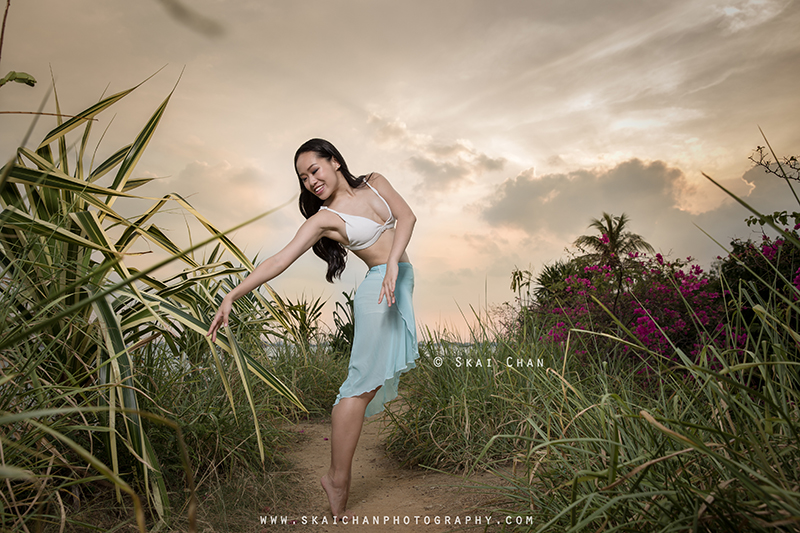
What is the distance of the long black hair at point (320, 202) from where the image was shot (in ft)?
8.58

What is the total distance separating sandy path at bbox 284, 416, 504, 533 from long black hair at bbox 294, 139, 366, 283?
1228 mm

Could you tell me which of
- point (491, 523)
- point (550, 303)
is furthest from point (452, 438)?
point (550, 303)

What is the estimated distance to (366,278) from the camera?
2541 mm

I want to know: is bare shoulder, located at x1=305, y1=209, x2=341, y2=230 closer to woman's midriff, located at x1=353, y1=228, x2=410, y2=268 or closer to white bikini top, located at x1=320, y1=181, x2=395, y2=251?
white bikini top, located at x1=320, y1=181, x2=395, y2=251

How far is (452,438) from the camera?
270cm

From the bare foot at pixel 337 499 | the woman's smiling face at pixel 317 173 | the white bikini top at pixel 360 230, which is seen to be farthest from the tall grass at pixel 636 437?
the woman's smiling face at pixel 317 173

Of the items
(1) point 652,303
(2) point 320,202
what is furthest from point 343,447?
(1) point 652,303

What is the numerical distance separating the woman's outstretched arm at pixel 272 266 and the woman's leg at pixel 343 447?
78cm

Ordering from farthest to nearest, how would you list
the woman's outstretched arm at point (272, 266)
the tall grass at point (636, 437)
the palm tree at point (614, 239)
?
the palm tree at point (614, 239) < the woman's outstretched arm at point (272, 266) < the tall grass at point (636, 437)

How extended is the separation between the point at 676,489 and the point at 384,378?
1539mm

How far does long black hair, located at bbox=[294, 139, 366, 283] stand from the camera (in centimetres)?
262

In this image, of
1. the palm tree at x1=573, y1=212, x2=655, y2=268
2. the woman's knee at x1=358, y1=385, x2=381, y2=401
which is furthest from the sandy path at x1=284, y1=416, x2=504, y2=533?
the palm tree at x1=573, y1=212, x2=655, y2=268

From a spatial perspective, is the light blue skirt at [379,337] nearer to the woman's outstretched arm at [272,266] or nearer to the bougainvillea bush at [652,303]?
the woman's outstretched arm at [272,266]

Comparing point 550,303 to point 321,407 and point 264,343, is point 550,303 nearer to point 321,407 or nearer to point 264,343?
point 321,407
